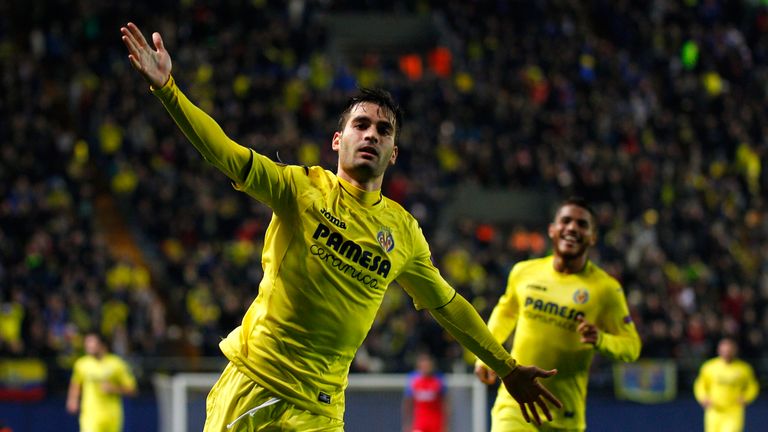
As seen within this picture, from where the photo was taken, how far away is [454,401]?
1559 cm

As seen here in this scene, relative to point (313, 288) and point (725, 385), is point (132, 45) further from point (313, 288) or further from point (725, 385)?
point (725, 385)

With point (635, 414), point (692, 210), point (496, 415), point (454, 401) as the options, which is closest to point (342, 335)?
point (496, 415)

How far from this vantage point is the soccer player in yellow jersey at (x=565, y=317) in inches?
324

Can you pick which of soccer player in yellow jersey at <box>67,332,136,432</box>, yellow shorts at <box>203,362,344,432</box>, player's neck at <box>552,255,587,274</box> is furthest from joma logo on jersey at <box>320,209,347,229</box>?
soccer player in yellow jersey at <box>67,332,136,432</box>

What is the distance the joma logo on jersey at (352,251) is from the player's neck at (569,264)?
3.11m

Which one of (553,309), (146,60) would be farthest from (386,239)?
(553,309)

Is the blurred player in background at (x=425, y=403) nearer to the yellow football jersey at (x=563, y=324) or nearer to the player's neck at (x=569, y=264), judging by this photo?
the yellow football jersey at (x=563, y=324)

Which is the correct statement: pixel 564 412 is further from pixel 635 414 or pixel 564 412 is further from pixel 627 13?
pixel 627 13

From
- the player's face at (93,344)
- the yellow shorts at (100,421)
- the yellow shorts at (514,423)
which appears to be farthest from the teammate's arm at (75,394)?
the yellow shorts at (514,423)

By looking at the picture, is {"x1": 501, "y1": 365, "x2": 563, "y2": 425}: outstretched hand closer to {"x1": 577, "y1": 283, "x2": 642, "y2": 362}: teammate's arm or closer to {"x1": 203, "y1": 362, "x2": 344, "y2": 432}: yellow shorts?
{"x1": 203, "y1": 362, "x2": 344, "y2": 432}: yellow shorts

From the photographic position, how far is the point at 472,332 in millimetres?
6113

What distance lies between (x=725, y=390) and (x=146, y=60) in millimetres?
13564

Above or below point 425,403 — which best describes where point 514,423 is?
below

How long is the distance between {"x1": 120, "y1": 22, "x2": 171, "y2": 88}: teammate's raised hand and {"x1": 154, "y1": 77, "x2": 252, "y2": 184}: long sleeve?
0.13ft
